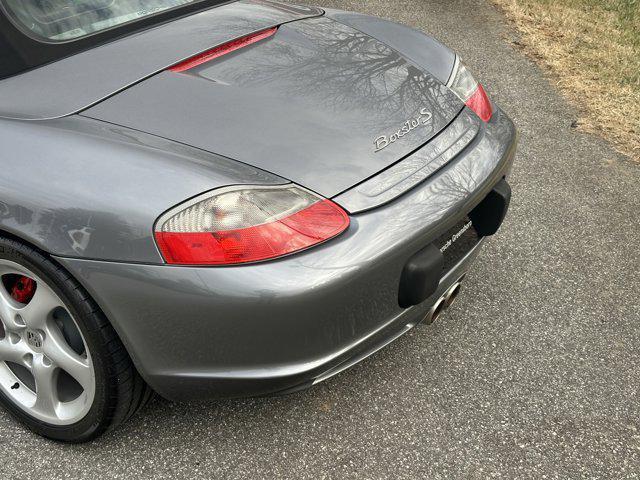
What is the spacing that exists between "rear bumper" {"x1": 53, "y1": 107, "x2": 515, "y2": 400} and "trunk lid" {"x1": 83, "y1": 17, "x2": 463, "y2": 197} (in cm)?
21

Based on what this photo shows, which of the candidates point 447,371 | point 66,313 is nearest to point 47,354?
point 66,313

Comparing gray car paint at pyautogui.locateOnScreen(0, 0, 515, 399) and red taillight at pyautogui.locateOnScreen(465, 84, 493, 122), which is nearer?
gray car paint at pyautogui.locateOnScreen(0, 0, 515, 399)

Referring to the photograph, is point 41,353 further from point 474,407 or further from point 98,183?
point 474,407

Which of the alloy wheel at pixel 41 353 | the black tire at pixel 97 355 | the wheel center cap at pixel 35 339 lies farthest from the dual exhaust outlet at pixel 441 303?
the wheel center cap at pixel 35 339

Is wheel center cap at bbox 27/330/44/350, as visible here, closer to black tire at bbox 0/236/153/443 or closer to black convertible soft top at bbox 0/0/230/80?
black tire at bbox 0/236/153/443

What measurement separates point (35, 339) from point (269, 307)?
2.99ft

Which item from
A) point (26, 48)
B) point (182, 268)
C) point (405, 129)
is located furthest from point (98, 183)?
point (405, 129)

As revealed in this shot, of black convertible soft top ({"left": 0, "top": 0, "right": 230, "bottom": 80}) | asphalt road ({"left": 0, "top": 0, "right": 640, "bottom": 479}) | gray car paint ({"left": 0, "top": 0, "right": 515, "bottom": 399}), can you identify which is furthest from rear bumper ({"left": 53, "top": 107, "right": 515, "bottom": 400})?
black convertible soft top ({"left": 0, "top": 0, "right": 230, "bottom": 80})

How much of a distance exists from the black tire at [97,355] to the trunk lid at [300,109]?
1.59 ft

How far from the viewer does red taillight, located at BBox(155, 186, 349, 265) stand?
175cm

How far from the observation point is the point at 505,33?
6320mm

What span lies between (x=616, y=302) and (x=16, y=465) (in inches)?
102

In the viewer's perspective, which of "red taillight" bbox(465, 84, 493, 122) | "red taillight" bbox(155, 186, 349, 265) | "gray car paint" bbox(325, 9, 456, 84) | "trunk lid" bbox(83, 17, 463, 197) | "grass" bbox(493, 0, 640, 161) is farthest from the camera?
"grass" bbox(493, 0, 640, 161)

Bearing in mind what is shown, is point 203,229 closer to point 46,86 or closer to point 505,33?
point 46,86
